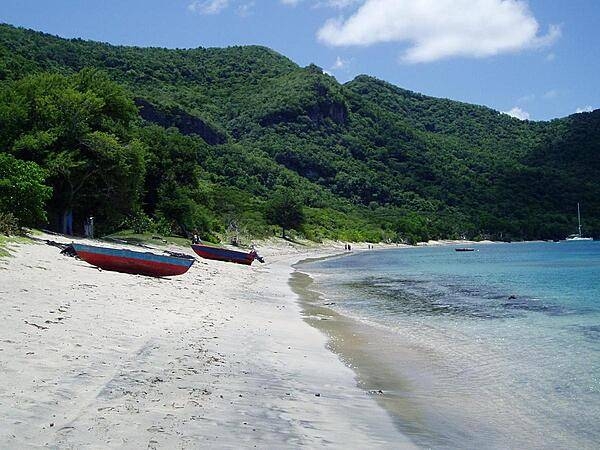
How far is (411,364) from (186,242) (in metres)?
36.3

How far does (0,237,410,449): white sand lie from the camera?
5.78 m

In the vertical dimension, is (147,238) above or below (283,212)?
below

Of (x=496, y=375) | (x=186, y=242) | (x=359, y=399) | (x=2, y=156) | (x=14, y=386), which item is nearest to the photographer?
(x=14, y=386)

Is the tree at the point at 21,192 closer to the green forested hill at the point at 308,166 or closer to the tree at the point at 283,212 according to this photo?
the green forested hill at the point at 308,166

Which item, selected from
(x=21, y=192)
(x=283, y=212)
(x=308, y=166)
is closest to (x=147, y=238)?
(x=21, y=192)

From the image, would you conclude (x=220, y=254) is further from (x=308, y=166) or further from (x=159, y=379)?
(x=308, y=166)

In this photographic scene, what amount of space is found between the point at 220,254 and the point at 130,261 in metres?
18.3

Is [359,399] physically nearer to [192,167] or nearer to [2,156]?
[2,156]

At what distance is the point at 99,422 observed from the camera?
5.80m

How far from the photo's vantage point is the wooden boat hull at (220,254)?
39500mm

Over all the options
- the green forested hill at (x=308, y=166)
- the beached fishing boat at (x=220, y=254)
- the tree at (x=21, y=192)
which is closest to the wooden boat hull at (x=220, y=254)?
the beached fishing boat at (x=220, y=254)

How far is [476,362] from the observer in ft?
37.7

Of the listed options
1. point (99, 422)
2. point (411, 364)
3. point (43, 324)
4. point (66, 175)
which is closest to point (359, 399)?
point (411, 364)

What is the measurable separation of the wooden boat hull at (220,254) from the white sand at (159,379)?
2420cm
